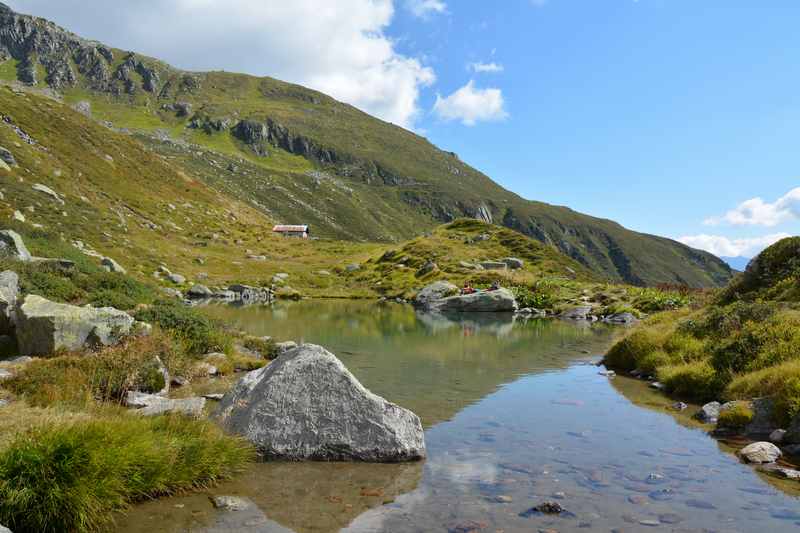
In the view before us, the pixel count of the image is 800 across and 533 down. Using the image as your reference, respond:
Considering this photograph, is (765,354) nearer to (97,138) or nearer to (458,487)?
(458,487)

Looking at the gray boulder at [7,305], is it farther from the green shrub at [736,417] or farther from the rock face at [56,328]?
the green shrub at [736,417]

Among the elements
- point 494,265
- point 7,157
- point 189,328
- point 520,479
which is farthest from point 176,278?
point 520,479

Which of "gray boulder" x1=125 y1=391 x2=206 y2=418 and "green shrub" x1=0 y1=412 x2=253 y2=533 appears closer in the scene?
"green shrub" x1=0 y1=412 x2=253 y2=533

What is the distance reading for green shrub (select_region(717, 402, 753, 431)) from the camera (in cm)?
1348

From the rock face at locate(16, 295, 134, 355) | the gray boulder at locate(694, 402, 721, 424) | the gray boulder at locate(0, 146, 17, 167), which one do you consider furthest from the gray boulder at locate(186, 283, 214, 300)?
the gray boulder at locate(694, 402, 721, 424)

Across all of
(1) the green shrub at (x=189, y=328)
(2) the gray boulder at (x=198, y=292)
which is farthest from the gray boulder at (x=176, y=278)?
(1) the green shrub at (x=189, y=328)

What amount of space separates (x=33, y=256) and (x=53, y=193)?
163 ft

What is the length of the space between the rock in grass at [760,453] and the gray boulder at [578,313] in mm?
40776

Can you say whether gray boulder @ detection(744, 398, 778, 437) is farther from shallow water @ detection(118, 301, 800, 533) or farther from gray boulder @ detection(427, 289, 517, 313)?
gray boulder @ detection(427, 289, 517, 313)

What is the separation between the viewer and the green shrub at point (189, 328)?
20281mm

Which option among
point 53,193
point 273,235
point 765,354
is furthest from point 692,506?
point 273,235

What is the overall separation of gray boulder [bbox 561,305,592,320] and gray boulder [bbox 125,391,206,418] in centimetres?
4437

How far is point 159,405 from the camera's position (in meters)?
12.7

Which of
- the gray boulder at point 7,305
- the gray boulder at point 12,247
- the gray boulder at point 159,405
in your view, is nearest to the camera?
the gray boulder at point 159,405
